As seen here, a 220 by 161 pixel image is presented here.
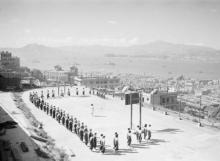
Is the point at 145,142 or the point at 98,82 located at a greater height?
the point at 98,82

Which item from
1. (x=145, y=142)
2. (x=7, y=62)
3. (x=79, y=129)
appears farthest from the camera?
(x=7, y=62)

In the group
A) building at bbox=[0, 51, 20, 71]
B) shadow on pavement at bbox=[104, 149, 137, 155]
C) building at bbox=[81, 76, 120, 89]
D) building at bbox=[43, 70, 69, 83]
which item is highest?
building at bbox=[0, 51, 20, 71]

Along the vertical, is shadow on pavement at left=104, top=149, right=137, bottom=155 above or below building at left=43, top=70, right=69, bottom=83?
below

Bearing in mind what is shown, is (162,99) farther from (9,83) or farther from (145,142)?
(145,142)

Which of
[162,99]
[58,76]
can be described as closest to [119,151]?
[162,99]

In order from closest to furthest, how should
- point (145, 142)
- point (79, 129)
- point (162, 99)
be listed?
point (145, 142), point (79, 129), point (162, 99)

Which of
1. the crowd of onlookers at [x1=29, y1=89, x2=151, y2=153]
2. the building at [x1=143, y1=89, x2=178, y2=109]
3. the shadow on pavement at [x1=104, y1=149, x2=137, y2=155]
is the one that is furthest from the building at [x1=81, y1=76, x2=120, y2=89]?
the shadow on pavement at [x1=104, y1=149, x2=137, y2=155]

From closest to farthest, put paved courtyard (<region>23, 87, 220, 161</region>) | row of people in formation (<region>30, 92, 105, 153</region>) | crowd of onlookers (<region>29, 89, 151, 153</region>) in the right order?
paved courtyard (<region>23, 87, 220, 161</region>) → crowd of onlookers (<region>29, 89, 151, 153</region>) → row of people in formation (<region>30, 92, 105, 153</region>)

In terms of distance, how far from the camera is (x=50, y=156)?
51.4ft

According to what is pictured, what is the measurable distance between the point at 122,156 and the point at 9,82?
40.8m

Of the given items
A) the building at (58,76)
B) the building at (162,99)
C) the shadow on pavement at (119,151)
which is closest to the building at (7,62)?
the building at (58,76)

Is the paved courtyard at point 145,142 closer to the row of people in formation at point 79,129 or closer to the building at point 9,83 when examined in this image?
the row of people in formation at point 79,129

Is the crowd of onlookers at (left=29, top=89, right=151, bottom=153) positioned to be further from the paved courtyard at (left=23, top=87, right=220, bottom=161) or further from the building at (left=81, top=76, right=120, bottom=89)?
the building at (left=81, top=76, right=120, bottom=89)

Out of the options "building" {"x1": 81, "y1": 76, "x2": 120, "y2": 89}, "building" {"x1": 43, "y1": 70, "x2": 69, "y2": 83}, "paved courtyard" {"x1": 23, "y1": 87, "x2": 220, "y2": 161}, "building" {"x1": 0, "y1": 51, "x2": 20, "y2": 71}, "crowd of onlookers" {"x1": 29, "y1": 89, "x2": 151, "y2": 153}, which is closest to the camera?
"paved courtyard" {"x1": 23, "y1": 87, "x2": 220, "y2": 161}
